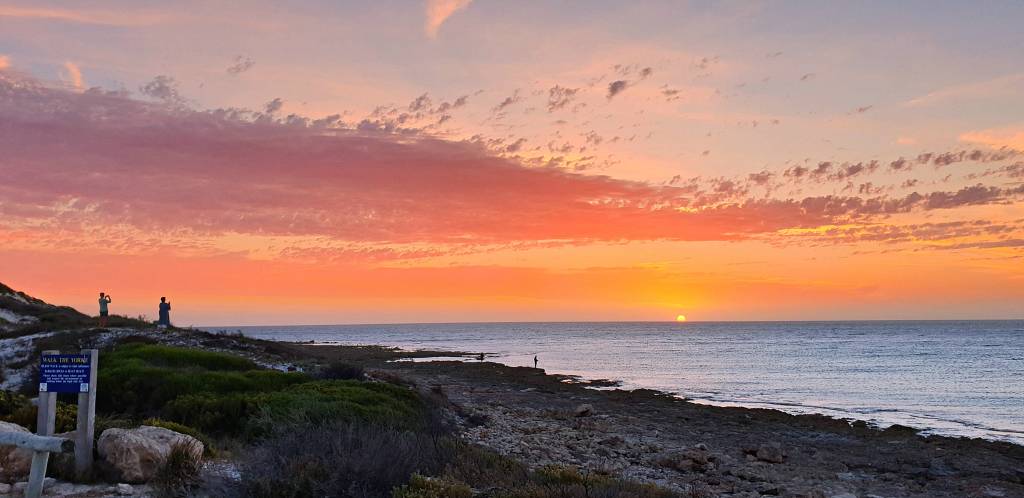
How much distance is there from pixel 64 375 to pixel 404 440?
4.88 metres

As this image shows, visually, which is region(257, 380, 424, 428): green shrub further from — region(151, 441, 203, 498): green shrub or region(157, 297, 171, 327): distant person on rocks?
region(157, 297, 171, 327): distant person on rocks

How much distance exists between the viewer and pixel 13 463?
10258 mm

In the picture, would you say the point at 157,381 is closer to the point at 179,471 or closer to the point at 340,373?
the point at 340,373

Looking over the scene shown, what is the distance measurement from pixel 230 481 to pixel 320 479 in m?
1.14

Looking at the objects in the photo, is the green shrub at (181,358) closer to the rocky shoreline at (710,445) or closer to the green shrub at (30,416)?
the rocky shoreline at (710,445)

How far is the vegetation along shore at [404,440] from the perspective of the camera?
941cm

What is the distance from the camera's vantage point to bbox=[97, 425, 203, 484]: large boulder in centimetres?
1076

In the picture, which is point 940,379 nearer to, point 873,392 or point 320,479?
point 873,392

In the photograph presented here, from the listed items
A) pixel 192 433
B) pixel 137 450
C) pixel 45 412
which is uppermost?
pixel 45 412

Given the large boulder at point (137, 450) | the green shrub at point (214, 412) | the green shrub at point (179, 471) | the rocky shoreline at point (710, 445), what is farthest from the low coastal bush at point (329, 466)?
the green shrub at point (214, 412)

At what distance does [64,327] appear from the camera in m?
34.4

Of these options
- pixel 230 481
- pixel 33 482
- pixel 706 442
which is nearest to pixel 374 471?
pixel 230 481

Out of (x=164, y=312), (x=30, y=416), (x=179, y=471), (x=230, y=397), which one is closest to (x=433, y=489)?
(x=179, y=471)

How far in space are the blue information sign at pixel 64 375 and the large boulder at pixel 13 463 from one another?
0.77m
